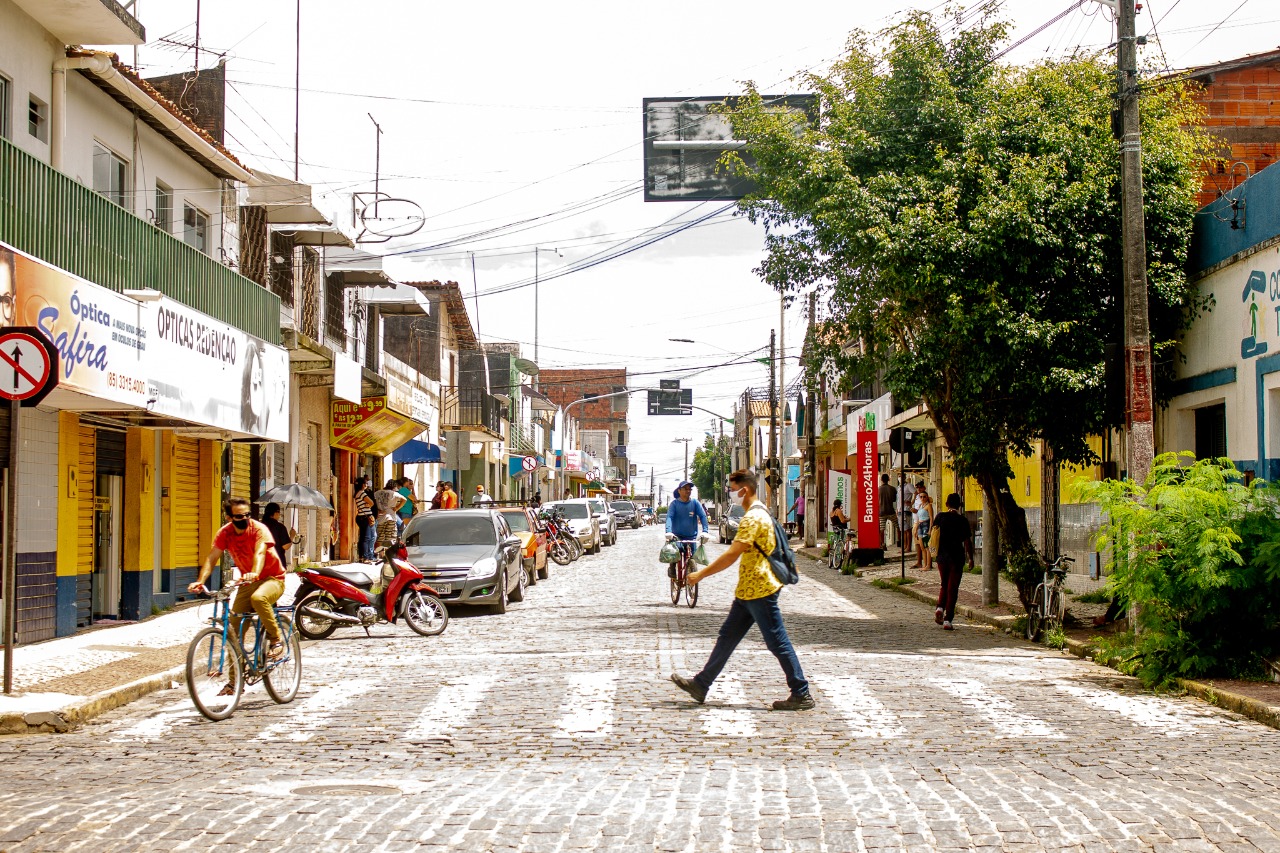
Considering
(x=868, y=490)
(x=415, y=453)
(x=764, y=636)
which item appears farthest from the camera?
(x=415, y=453)

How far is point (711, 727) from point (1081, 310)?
8.88m

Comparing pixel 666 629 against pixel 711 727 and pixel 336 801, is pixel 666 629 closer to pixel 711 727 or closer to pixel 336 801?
pixel 711 727

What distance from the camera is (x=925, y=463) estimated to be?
102 ft

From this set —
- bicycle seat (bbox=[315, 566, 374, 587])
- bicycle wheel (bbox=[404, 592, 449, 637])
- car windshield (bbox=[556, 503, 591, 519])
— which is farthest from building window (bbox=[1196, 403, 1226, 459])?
car windshield (bbox=[556, 503, 591, 519])

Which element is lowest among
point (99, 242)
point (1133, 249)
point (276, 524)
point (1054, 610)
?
point (1054, 610)

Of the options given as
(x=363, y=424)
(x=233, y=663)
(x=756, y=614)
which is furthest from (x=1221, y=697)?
(x=363, y=424)

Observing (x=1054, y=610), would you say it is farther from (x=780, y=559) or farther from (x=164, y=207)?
(x=164, y=207)

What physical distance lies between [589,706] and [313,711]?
6.95 feet

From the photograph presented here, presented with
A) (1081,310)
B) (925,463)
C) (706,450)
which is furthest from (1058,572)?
(706,450)

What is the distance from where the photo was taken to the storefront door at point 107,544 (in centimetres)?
1828

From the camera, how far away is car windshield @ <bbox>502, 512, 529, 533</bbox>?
90.7 ft

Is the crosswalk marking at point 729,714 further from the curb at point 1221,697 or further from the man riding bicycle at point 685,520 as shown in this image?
the man riding bicycle at point 685,520

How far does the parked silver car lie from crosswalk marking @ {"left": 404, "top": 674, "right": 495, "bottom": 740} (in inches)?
260

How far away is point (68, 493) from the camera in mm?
16547
